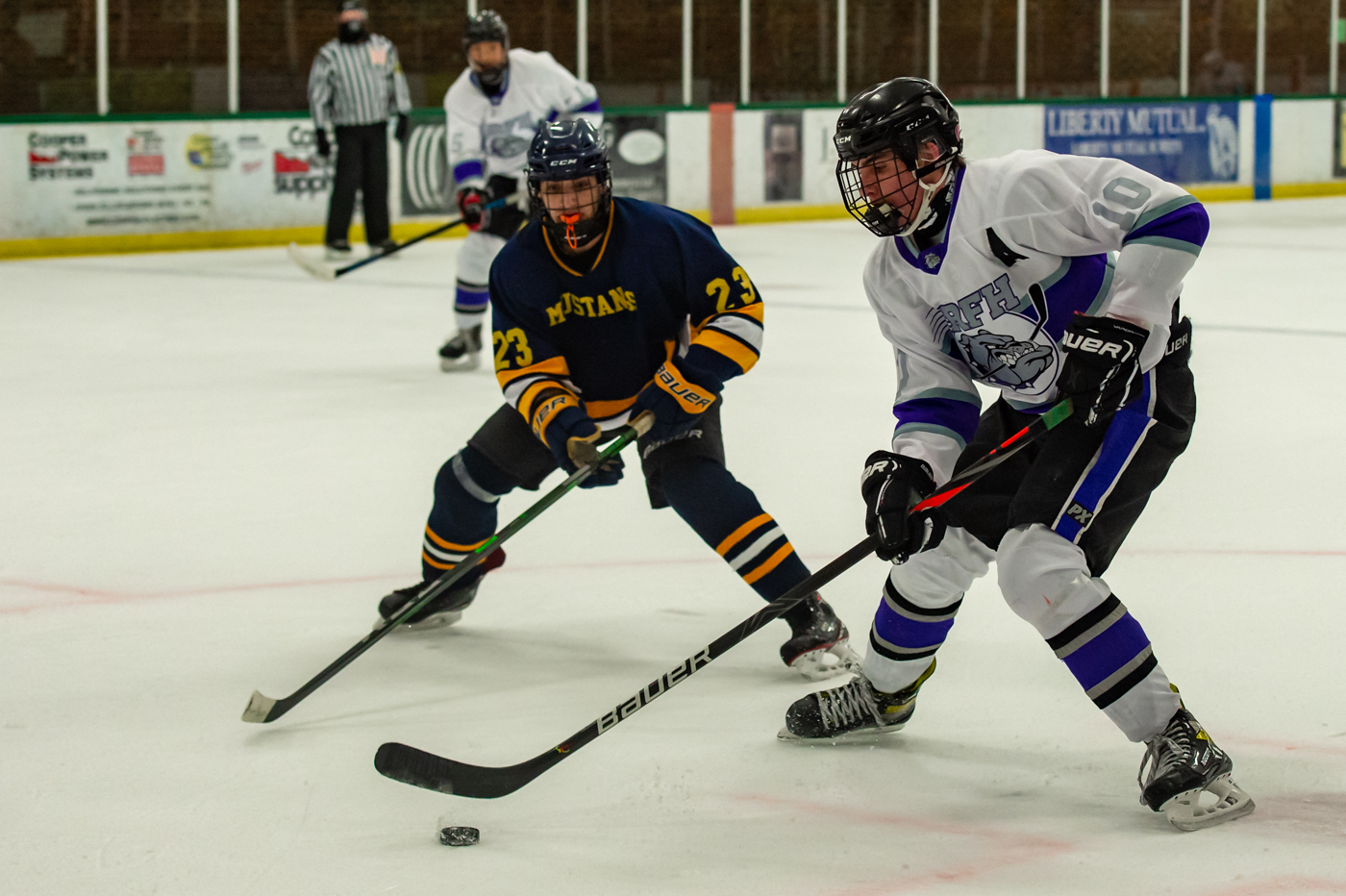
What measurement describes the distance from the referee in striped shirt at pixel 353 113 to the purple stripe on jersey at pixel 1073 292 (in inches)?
273

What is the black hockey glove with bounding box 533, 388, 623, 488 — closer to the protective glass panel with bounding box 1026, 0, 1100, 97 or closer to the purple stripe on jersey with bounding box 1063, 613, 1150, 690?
the purple stripe on jersey with bounding box 1063, 613, 1150, 690

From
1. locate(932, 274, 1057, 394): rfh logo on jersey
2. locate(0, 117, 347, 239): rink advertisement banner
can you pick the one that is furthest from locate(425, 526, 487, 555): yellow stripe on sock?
locate(0, 117, 347, 239): rink advertisement banner

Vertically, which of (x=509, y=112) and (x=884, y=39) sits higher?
(x=884, y=39)

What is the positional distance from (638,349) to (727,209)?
8398 millimetres

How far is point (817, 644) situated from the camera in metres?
2.41

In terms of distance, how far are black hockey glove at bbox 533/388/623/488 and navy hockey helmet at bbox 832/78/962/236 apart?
0.66 meters

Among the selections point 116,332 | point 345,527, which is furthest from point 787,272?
point 345,527

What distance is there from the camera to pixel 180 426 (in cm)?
442

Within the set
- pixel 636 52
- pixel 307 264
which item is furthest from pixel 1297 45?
pixel 307 264

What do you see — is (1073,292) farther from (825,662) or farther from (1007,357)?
(825,662)

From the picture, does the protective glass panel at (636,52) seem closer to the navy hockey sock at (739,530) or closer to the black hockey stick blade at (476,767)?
the navy hockey sock at (739,530)

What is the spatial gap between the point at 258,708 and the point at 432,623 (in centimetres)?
51

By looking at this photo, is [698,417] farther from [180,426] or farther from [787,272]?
[787,272]

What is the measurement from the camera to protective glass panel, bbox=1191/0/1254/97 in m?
13.3
